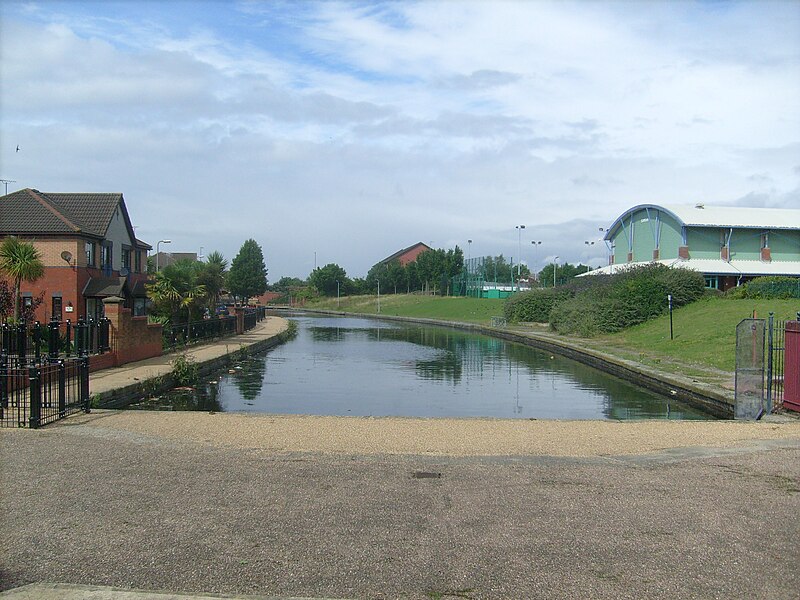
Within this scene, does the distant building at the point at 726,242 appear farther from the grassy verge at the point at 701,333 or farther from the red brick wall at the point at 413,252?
the red brick wall at the point at 413,252

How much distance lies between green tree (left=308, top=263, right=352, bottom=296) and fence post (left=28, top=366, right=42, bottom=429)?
4276 inches

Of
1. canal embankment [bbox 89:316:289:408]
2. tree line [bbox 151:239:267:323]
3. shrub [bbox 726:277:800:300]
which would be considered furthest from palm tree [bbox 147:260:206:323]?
shrub [bbox 726:277:800:300]

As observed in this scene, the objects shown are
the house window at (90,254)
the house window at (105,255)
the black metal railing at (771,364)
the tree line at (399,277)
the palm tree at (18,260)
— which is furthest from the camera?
the tree line at (399,277)

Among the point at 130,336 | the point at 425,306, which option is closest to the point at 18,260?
the point at 130,336

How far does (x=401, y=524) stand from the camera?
6.00m

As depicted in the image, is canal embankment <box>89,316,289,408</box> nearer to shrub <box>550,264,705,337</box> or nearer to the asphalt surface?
the asphalt surface

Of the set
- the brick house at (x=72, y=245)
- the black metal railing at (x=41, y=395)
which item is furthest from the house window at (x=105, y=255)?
the black metal railing at (x=41, y=395)

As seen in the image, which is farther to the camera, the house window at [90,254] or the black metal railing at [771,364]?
the house window at [90,254]

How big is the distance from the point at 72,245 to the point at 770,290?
33.0 meters

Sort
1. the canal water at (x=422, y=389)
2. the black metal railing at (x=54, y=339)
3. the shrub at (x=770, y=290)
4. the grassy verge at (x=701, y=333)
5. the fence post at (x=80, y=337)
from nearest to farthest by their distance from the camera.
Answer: the black metal railing at (x=54, y=339), the canal water at (x=422, y=389), the fence post at (x=80, y=337), the grassy verge at (x=701, y=333), the shrub at (x=770, y=290)

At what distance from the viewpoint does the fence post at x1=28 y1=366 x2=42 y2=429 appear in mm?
10242

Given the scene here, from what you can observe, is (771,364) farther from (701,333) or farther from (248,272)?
(248,272)

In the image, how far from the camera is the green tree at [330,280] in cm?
11900

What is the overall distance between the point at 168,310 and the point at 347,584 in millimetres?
25776
